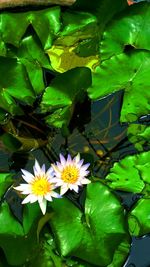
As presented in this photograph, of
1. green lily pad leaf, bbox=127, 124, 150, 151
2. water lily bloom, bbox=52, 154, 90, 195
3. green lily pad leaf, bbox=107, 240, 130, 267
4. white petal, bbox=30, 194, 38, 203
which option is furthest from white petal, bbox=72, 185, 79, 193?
green lily pad leaf, bbox=127, 124, 150, 151

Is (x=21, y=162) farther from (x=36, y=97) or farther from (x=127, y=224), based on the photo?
(x=127, y=224)

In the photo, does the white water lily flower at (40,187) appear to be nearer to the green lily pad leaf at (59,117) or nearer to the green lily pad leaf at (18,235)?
the green lily pad leaf at (18,235)

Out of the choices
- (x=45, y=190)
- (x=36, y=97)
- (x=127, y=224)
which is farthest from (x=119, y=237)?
(x=36, y=97)

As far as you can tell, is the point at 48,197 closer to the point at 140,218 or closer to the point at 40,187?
the point at 40,187

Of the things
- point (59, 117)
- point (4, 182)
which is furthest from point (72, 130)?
point (4, 182)

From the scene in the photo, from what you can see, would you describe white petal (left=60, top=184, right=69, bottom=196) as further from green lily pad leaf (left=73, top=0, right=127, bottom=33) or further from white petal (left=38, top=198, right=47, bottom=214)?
green lily pad leaf (left=73, top=0, right=127, bottom=33)

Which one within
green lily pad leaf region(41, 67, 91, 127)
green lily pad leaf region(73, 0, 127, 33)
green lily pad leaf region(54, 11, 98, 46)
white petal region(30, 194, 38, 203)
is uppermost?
green lily pad leaf region(73, 0, 127, 33)
